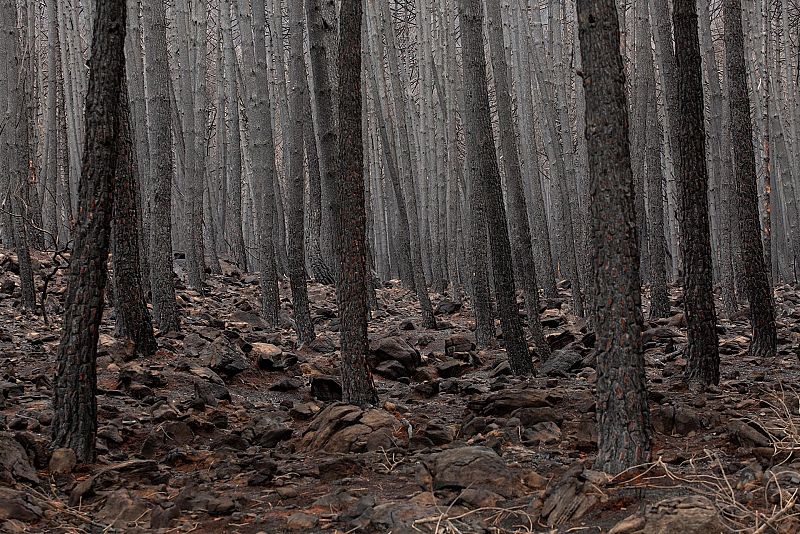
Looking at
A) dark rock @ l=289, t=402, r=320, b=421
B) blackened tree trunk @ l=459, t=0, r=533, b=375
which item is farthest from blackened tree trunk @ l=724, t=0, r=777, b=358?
dark rock @ l=289, t=402, r=320, b=421

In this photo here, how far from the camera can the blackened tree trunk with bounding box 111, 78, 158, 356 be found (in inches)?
292

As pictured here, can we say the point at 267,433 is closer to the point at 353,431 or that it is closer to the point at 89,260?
the point at 353,431

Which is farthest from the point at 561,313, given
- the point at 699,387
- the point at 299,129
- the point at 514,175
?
the point at 699,387

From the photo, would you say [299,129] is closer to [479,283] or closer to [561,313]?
[479,283]

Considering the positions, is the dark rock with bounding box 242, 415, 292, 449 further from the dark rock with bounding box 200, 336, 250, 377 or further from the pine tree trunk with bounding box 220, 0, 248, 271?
the pine tree trunk with bounding box 220, 0, 248, 271

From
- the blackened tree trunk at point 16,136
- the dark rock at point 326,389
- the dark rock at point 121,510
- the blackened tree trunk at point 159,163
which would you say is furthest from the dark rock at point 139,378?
the blackened tree trunk at point 16,136

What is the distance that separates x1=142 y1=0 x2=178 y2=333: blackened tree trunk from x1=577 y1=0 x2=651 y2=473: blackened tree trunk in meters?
5.76

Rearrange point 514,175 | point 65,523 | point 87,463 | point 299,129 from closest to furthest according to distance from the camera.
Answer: point 65,523, point 87,463, point 514,175, point 299,129

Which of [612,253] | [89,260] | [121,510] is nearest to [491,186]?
[612,253]

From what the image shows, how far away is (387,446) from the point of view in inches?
195

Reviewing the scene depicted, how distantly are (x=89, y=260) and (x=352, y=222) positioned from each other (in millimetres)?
1864

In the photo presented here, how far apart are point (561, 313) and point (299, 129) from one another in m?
4.51

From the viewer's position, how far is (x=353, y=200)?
19.1 feet

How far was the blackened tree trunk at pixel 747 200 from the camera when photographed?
7.40m
